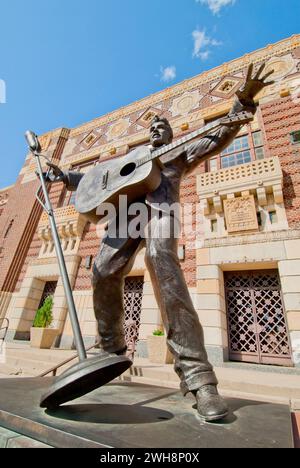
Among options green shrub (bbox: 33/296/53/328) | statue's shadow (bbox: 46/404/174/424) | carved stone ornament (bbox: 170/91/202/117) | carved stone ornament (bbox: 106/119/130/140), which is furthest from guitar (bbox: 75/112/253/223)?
carved stone ornament (bbox: 106/119/130/140)

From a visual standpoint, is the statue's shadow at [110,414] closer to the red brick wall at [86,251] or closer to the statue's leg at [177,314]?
the statue's leg at [177,314]

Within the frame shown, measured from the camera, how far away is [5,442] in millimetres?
1366

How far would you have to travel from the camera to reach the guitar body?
2.30 m

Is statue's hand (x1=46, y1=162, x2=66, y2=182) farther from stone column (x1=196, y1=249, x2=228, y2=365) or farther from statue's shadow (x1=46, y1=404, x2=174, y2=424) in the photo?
stone column (x1=196, y1=249, x2=228, y2=365)

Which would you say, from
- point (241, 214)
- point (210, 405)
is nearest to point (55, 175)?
point (210, 405)

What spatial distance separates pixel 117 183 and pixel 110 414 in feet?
6.10

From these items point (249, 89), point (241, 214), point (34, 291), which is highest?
point (241, 214)

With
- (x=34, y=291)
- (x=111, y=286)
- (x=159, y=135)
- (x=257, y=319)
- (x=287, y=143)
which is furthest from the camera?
(x=34, y=291)

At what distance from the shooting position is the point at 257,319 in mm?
6297

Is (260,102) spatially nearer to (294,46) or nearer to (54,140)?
(294,46)

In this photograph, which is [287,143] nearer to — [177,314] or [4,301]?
[177,314]

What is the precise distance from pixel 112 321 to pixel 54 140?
1475cm

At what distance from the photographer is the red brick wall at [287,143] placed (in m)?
6.76

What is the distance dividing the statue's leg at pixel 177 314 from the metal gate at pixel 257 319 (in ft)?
16.8
